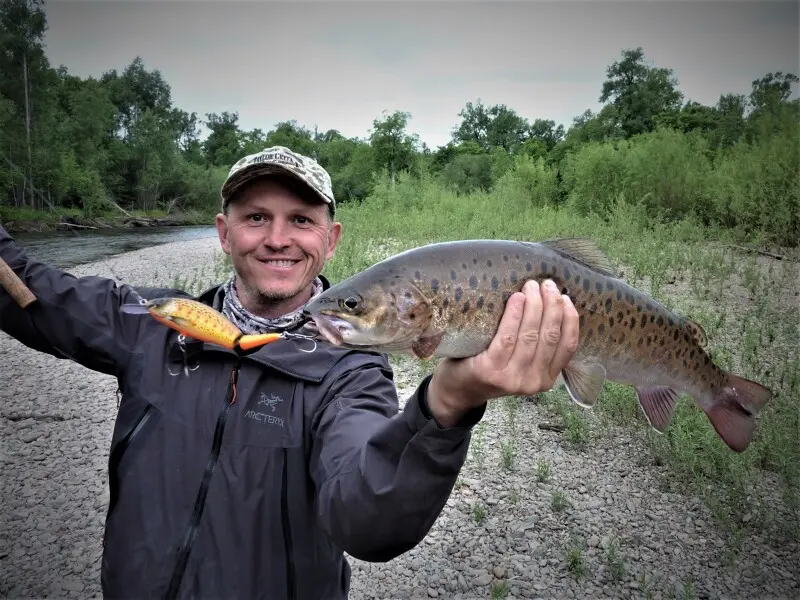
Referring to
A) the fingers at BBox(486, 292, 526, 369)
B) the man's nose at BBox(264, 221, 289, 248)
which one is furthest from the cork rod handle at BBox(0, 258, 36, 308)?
the fingers at BBox(486, 292, 526, 369)

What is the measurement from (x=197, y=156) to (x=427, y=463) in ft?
320

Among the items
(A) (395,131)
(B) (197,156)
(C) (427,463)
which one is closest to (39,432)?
(C) (427,463)

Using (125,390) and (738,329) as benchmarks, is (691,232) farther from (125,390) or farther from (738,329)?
(125,390)

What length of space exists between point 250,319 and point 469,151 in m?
64.4

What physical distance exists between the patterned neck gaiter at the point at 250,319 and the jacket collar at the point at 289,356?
0.25 m

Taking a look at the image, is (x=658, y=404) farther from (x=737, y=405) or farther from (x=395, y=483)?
(x=395, y=483)

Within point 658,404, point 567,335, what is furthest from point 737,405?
point 567,335

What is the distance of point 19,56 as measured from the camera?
29.7m

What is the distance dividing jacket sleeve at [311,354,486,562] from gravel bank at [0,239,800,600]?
2.64 m

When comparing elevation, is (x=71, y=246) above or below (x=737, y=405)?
below

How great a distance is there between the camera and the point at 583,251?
2.02 m

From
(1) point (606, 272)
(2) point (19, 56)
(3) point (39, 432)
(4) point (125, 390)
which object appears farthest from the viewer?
(2) point (19, 56)

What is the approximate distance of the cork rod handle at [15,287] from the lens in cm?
251

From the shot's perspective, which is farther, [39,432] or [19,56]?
[19,56]
